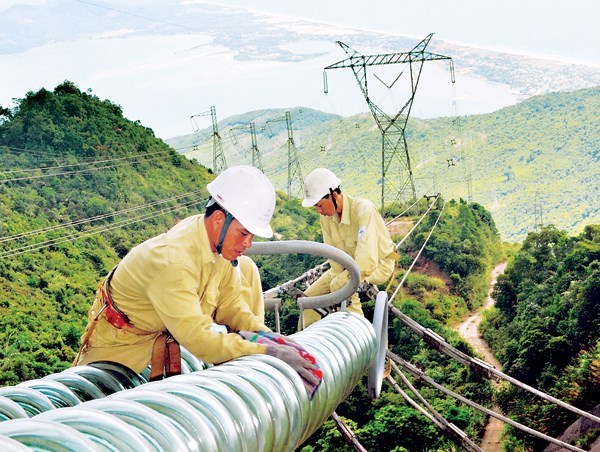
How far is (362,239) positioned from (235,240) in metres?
2.87

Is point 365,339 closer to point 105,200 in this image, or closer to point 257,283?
point 257,283

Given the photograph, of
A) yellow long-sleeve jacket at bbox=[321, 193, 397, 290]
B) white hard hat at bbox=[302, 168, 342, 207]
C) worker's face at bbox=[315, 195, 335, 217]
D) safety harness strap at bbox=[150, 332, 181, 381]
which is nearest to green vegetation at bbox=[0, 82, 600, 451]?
yellow long-sleeve jacket at bbox=[321, 193, 397, 290]

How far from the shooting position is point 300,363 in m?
3.32

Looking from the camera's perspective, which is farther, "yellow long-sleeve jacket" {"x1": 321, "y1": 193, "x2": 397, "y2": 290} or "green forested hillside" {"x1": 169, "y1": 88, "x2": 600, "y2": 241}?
"green forested hillside" {"x1": 169, "y1": 88, "x2": 600, "y2": 241}

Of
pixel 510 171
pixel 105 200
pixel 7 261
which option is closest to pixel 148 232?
pixel 105 200

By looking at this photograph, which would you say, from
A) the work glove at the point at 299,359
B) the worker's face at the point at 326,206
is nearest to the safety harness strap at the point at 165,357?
the work glove at the point at 299,359

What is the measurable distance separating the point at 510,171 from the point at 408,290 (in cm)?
2784

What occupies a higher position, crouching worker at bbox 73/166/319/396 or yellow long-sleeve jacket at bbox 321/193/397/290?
crouching worker at bbox 73/166/319/396

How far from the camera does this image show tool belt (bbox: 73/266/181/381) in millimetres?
3686

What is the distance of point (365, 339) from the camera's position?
4785 millimetres

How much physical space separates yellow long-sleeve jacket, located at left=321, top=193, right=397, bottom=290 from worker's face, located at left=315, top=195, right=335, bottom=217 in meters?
0.10

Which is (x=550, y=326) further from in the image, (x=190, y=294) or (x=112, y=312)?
(x=190, y=294)

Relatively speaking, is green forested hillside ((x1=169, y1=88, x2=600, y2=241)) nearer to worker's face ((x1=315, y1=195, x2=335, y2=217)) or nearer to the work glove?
worker's face ((x1=315, y1=195, x2=335, y2=217))

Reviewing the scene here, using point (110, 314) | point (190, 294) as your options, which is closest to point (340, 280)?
point (110, 314)
